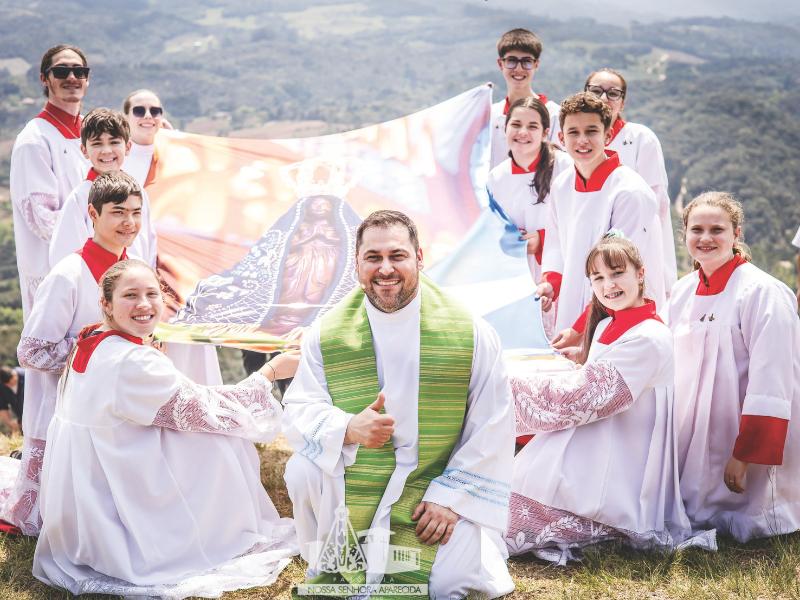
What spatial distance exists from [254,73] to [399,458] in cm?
7239

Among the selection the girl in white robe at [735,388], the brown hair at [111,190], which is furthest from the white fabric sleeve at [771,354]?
the brown hair at [111,190]

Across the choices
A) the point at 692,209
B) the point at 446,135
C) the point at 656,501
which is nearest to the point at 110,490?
the point at 656,501

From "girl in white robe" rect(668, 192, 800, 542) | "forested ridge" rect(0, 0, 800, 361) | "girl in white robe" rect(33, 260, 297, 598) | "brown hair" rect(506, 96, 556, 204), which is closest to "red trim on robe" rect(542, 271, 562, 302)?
"brown hair" rect(506, 96, 556, 204)

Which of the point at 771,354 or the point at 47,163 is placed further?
the point at 47,163

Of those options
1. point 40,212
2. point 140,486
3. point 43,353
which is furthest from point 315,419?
point 40,212

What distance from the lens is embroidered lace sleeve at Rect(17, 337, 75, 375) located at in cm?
459

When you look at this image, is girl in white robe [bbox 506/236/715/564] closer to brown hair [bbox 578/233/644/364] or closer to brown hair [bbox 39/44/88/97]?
brown hair [bbox 578/233/644/364]

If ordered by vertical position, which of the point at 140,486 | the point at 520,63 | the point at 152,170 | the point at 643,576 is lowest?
the point at 643,576

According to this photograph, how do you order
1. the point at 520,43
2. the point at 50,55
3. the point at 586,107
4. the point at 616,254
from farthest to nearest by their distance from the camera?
Result: the point at 520,43 → the point at 50,55 → the point at 586,107 → the point at 616,254

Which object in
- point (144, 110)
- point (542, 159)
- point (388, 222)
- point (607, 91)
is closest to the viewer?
point (388, 222)

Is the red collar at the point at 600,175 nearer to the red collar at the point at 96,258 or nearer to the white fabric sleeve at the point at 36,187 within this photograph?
the red collar at the point at 96,258

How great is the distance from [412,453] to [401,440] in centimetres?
7

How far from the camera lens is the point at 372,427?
373 centimetres

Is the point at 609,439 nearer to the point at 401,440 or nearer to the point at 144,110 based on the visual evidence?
the point at 401,440
